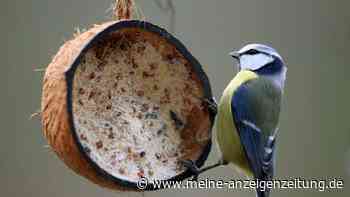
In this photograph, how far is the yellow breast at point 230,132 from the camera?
5.89ft

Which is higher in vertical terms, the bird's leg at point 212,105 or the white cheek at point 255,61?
the white cheek at point 255,61

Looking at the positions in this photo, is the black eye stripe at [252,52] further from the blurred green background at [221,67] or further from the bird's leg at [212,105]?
the blurred green background at [221,67]

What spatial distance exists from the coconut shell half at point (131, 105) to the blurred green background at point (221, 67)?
93 cm

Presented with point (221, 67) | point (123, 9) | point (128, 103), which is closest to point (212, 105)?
point (128, 103)

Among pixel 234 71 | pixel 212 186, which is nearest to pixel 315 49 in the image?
pixel 234 71

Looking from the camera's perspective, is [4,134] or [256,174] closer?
[256,174]

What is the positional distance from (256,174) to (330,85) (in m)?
1.55

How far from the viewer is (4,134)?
9.21 feet

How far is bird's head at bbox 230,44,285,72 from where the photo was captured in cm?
182

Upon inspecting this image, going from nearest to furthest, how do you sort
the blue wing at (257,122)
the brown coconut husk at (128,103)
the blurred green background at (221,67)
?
the brown coconut husk at (128,103), the blue wing at (257,122), the blurred green background at (221,67)

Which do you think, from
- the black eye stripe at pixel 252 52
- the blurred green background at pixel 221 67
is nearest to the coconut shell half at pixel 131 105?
the black eye stripe at pixel 252 52

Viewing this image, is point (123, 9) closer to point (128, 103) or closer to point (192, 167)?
point (128, 103)

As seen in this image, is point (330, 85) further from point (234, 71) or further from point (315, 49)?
point (234, 71)

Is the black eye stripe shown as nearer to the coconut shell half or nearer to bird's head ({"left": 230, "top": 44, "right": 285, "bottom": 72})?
bird's head ({"left": 230, "top": 44, "right": 285, "bottom": 72})
